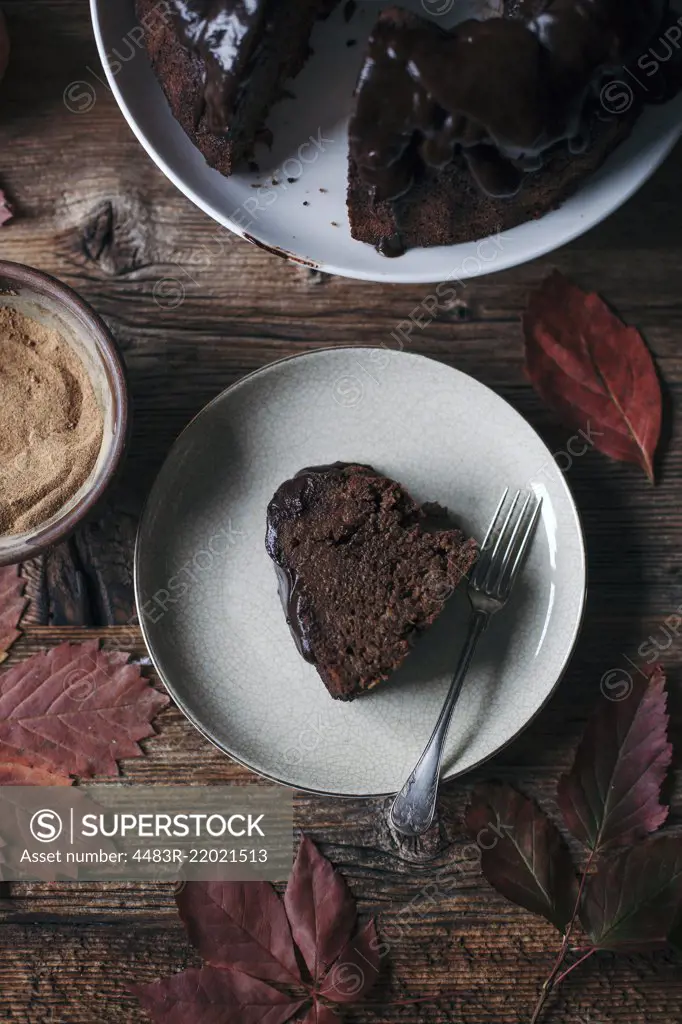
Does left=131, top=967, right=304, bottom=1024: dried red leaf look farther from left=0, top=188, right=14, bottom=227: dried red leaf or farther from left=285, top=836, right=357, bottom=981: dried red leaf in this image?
left=0, top=188, right=14, bottom=227: dried red leaf

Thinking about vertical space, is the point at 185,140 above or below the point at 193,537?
above

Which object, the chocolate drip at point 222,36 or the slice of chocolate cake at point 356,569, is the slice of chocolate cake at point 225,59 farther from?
the slice of chocolate cake at point 356,569

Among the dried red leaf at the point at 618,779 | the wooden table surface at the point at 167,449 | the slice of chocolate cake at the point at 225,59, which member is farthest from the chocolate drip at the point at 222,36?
the dried red leaf at the point at 618,779

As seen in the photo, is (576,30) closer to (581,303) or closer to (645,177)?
(645,177)

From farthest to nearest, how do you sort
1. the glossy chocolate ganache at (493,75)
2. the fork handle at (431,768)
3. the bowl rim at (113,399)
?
the fork handle at (431,768) → the bowl rim at (113,399) → the glossy chocolate ganache at (493,75)

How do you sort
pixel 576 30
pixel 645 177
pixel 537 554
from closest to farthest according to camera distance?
pixel 576 30
pixel 645 177
pixel 537 554

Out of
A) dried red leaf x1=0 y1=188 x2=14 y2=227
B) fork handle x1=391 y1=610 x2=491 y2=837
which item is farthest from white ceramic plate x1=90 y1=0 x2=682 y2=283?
fork handle x1=391 y1=610 x2=491 y2=837

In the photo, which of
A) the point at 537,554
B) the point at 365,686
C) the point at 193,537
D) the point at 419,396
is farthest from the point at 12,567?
the point at 537,554
